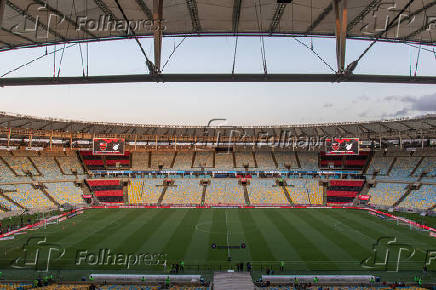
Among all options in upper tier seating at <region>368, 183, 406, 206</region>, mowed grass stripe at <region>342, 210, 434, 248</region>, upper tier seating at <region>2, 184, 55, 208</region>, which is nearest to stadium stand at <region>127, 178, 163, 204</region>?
upper tier seating at <region>2, 184, 55, 208</region>

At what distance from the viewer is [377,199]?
173 ft

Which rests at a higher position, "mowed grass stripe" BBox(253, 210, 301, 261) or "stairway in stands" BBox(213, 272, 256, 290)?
"stairway in stands" BBox(213, 272, 256, 290)

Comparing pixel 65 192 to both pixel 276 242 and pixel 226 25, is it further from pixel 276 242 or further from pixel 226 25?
pixel 226 25

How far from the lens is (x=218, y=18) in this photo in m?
12.8

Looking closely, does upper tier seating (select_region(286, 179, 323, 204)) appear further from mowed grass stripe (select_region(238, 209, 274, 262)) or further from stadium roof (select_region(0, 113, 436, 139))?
mowed grass stripe (select_region(238, 209, 274, 262))

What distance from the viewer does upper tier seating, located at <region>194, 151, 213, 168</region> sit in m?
66.6

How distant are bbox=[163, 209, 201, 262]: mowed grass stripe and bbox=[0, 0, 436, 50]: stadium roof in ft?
64.8

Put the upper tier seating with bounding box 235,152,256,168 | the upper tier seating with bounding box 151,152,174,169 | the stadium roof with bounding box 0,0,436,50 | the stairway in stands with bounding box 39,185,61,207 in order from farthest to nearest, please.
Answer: the upper tier seating with bounding box 235,152,256,168 < the upper tier seating with bounding box 151,152,174,169 < the stairway in stands with bounding box 39,185,61,207 < the stadium roof with bounding box 0,0,436,50

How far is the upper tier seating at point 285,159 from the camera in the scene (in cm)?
6594

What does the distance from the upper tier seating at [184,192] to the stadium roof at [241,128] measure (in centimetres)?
1175

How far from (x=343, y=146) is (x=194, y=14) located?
1876 inches

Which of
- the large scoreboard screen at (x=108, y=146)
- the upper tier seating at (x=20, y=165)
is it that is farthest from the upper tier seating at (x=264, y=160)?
the upper tier seating at (x=20, y=165)

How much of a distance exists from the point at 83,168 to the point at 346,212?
53.1m

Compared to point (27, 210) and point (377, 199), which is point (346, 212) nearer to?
point (377, 199)
